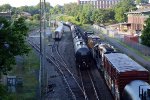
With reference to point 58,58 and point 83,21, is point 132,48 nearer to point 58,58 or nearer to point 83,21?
point 58,58

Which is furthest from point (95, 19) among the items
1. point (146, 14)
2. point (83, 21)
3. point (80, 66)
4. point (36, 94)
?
point (36, 94)

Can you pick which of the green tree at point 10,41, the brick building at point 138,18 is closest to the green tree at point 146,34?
the green tree at point 10,41

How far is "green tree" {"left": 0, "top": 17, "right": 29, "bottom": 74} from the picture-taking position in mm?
16828

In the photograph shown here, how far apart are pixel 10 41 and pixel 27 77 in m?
18.3

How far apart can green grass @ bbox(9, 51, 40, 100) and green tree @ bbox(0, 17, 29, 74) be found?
3802mm

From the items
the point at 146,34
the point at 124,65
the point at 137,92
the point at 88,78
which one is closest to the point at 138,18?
the point at 146,34

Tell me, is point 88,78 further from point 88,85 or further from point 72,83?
point 88,85

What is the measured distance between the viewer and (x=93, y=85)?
101ft

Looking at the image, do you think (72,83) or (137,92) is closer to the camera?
(137,92)

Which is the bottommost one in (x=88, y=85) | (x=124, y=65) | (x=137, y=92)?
(x=88, y=85)

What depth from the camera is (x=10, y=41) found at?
1700 centimetres

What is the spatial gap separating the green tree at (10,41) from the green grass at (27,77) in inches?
150

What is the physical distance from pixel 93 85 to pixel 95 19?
113921 mm

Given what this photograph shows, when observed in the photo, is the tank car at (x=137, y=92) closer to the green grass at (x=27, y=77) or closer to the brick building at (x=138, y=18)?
the green grass at (x=27, y=77)
